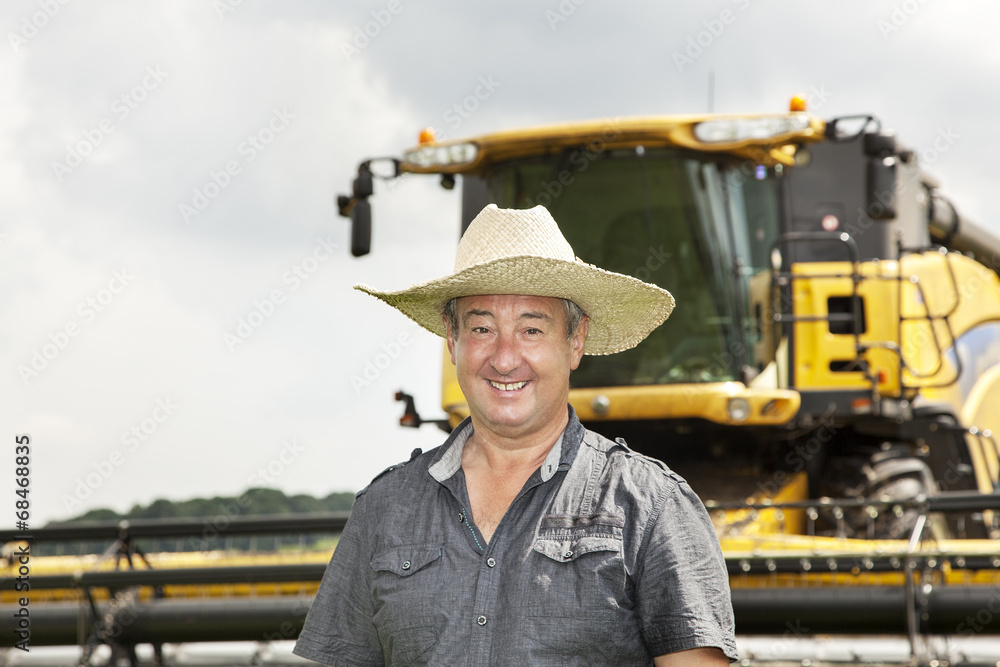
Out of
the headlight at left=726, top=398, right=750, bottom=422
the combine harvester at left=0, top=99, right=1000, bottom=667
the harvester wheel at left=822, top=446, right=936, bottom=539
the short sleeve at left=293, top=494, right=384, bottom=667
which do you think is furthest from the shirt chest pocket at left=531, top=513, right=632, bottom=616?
the harvester wheel at left=822, top=446, right=936, bottom=539

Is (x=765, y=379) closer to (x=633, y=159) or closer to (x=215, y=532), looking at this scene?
(x=633, y=159)

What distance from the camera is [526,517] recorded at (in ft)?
7.13

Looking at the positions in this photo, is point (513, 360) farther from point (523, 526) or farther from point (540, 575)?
point (540, 575)

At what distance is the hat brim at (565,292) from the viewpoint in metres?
2.30

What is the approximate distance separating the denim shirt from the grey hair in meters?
0.25

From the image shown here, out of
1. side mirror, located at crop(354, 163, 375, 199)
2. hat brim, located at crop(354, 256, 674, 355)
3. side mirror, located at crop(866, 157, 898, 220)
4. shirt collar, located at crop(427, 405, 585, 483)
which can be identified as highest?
side mirror, located at crop(354, 163, 375, 199)

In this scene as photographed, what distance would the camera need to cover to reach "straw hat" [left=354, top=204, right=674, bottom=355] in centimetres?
230

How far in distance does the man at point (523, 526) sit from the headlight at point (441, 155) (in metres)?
4.16

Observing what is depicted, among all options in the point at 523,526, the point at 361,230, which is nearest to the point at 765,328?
the point at 361,230

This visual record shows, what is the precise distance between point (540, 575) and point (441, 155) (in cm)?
487

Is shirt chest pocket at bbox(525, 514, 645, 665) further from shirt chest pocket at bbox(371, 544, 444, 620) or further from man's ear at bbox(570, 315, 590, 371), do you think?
man's ear at bbox(570, 315, 590, 371)

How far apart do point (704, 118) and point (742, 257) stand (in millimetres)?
786

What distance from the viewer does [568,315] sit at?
2459mm

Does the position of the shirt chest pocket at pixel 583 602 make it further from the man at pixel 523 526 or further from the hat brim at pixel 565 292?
the hat brim at pixel 565 292
